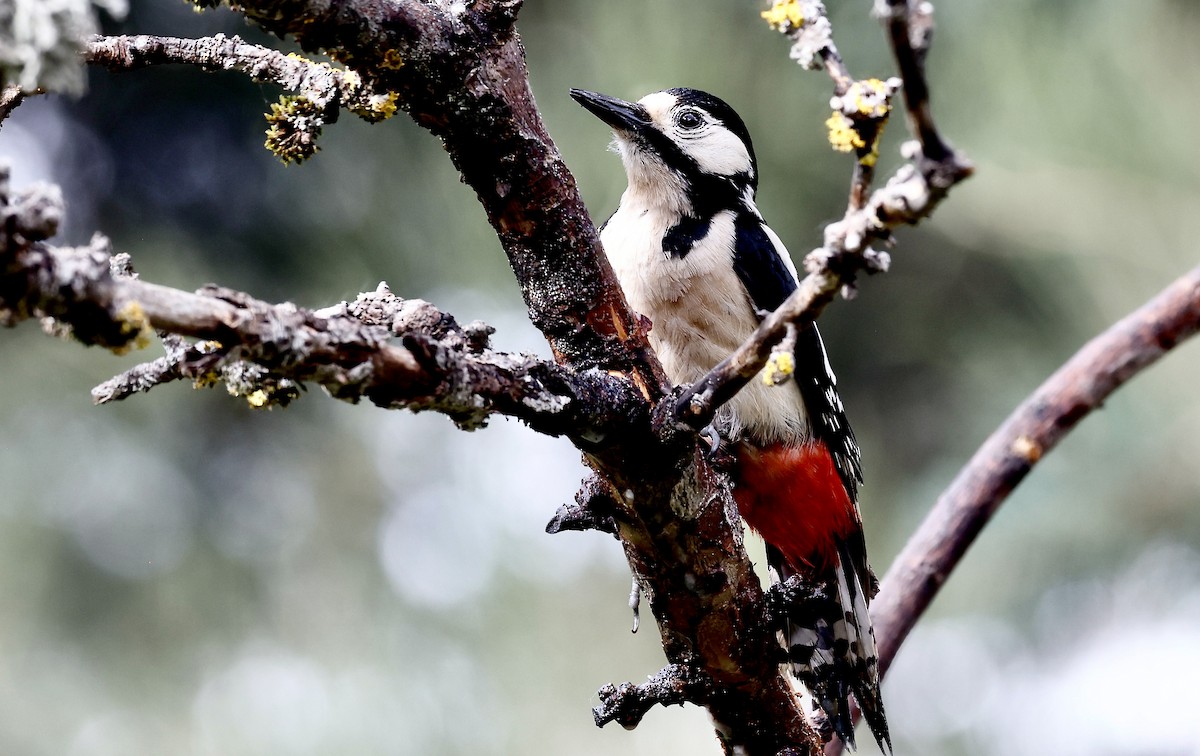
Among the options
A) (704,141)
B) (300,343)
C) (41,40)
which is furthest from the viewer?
(704,141)

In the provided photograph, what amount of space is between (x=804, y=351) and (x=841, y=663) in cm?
57

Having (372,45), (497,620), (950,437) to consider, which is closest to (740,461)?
(372,45)

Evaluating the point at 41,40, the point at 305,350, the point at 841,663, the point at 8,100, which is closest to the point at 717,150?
the point at 841,663

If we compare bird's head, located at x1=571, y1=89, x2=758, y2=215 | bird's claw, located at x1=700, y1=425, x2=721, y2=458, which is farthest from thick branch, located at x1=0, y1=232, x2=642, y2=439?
bird's head, located at x1=571, y1=89, x2=758, y2=215

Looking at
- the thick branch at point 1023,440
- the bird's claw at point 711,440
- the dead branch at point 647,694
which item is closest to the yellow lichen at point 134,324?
the dead branch at point 647,694

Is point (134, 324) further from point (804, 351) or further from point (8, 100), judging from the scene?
point (804, 351)

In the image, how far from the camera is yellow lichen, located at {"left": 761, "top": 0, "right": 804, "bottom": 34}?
803mm

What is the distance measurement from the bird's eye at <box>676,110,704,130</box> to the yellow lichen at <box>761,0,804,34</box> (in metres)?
1.35

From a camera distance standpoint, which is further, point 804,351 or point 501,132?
point 804,351

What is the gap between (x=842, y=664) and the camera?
1560 millimetres

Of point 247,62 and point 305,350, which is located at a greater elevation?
point 247,62

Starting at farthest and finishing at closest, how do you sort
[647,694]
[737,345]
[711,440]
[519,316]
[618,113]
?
1. [519,316]
2. [618,113]
3. [737,345]
4. [711,440]
5. [647,694]

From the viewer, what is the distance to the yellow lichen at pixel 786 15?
80cm

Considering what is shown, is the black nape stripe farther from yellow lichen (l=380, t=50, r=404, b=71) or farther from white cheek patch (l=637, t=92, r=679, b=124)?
yellow lichen (l=380, t=50, r=404, b=71)
